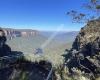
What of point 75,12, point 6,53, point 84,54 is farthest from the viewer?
point 6,53

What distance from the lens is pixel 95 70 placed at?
29.3 meters

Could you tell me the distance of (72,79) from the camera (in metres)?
24.2

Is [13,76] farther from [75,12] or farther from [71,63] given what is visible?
[71,63]

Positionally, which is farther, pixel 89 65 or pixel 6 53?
pixel 6 53

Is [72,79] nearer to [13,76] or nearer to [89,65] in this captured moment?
[13,76]

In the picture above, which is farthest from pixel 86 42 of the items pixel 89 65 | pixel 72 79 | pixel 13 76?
pixel 13 76

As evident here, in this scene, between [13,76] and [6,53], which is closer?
[13,76]

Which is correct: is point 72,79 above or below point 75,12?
below

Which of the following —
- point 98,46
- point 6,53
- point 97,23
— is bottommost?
point 6,53

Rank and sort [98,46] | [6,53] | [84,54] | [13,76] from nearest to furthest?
[13,76] → [98,46] → [84,54] → [6,53]

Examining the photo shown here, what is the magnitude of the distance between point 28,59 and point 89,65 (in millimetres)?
10160

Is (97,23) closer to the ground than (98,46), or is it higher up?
higher up

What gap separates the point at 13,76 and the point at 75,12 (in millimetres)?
11284

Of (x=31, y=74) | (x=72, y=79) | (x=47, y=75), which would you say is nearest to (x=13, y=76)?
(x=31, y=74)
